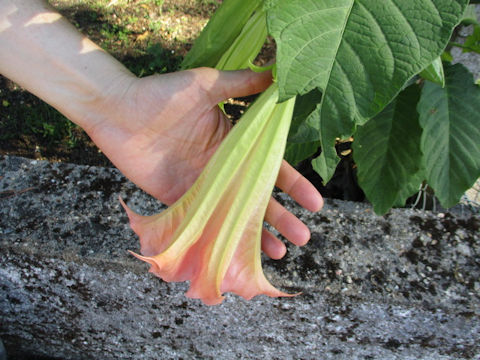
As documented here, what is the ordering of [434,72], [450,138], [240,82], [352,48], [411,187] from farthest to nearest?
1. [411,187]
2. [450,138]
3. [240,82]
4. [434,72]
5. [352,48]

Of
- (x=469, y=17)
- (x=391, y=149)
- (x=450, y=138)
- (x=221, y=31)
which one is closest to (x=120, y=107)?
(x=221, y=31)

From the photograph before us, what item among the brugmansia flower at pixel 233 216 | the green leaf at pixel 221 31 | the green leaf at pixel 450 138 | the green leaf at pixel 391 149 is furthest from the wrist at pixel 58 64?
the green leaf at pixel 450 138

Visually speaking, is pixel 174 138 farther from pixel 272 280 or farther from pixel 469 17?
pixel 469 17

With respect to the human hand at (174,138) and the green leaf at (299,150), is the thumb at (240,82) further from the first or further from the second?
the green leaf at (299,150)

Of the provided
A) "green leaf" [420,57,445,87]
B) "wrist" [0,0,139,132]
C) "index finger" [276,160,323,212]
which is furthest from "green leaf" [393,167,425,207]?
"wrist" [0,0,139,132]

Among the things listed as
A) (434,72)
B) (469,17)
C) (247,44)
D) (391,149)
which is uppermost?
(469,17)
